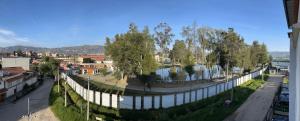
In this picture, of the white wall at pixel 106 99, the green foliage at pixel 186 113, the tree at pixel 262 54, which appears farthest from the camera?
the tree at pixel 262 54

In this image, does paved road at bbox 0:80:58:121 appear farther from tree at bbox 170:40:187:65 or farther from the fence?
tree at bbox 170:40:187:65

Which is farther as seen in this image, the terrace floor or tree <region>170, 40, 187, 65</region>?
tree <region>170, 40, 187, 65</region>

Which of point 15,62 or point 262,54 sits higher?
point 262,54

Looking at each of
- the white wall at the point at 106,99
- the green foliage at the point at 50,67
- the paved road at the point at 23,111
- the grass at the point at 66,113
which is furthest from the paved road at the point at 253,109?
the green foliage at the point at 50,67

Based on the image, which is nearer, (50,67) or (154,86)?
(154,86)

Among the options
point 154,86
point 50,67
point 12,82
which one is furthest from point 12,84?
point 50,67

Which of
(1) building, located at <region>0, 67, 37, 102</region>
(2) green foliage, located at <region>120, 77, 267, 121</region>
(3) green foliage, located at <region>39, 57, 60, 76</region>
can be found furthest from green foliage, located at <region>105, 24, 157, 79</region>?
(3) green foliage, located at <region>39, 57, 60, 76</region>

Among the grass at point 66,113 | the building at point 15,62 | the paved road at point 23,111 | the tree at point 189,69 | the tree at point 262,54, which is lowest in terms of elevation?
the paved road at point 23,111

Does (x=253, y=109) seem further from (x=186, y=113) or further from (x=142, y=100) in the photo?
(x=142, y=100)

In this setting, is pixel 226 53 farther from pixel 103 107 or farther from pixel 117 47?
pixel 103 107

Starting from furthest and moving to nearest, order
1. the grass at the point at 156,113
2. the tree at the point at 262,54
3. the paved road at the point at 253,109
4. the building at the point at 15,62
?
the tree at the point at 262,54 < the building at the point at 15,62 < the paved road at the point at 253,109 < the grass at the point at 156,113

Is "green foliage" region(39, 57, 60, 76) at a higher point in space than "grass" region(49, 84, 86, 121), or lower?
higher

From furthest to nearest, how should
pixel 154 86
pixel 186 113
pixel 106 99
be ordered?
pixel 154 86
pixel 106 99
pixel 186 113

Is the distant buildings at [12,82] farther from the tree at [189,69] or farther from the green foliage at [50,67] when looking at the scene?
the tree at [189,69]
